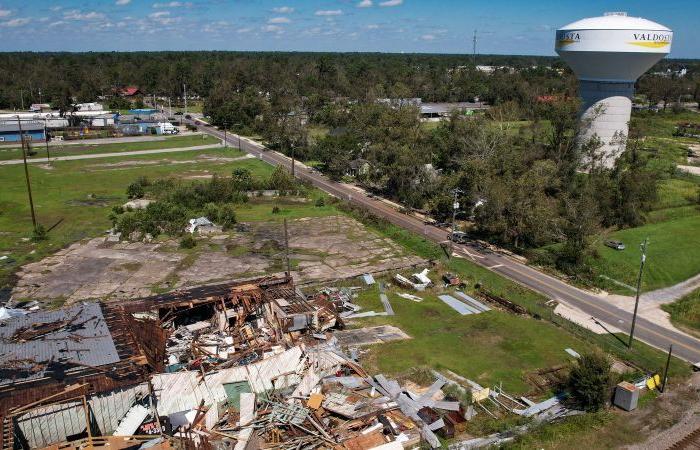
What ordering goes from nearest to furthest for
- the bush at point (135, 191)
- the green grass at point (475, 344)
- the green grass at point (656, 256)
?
1. the green grass at point (475, 344)
2. the green grass at point (656, 256)
3. the bush at point (135, 191)

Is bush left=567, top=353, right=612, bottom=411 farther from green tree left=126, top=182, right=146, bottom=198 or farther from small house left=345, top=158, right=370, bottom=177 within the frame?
green tree left=126, top=182, right=146, bottom=198

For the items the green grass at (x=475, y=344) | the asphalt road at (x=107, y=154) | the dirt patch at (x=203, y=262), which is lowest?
the green grass at (x=475, y=344)

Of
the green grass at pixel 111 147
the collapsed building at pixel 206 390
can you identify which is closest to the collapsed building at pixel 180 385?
the collapsed building at pixel 206 390

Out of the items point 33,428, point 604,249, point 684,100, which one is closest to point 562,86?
point 684,100

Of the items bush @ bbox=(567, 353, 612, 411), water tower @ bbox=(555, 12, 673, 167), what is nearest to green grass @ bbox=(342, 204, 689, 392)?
bush @ bbox=(567, 353, 612, 411)

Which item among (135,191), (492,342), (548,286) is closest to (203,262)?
(135,191)

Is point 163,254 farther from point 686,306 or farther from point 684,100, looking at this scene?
point 684,100

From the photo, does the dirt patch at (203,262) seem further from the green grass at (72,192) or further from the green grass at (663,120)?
the green grass at (663,120)
